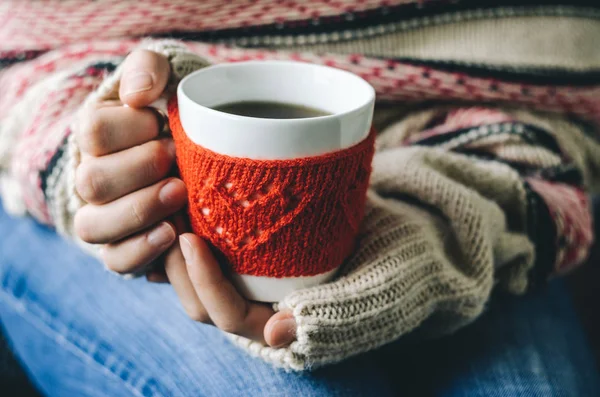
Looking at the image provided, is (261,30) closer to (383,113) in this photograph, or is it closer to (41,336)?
(383,113)

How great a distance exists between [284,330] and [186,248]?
0.31 ft

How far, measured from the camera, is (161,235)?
1.34ft

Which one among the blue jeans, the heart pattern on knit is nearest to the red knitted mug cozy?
the heart pattern on knit

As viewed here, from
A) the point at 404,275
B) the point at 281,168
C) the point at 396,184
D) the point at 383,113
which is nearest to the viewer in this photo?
the point at 281,168

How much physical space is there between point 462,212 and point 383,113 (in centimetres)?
22

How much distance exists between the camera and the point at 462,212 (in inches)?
20.1

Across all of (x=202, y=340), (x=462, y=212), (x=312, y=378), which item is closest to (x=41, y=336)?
(x=202, y=340)

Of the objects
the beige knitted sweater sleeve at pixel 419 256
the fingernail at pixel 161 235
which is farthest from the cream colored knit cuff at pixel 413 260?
the fingernail at pixel 161 235

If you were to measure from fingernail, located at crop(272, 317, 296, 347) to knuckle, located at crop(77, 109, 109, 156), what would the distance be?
0.19 metres

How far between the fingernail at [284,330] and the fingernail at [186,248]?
0.27 ft

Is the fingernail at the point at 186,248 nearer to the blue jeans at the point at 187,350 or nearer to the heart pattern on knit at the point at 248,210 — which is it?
the heart pattern on knit at the point at 248,210

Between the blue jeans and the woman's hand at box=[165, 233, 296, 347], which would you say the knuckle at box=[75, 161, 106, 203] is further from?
the blue jeans

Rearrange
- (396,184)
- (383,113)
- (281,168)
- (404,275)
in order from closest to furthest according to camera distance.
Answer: (281,168) < (404,275) < (396,184) < (383,113)

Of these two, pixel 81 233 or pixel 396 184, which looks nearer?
pixel 81 233
